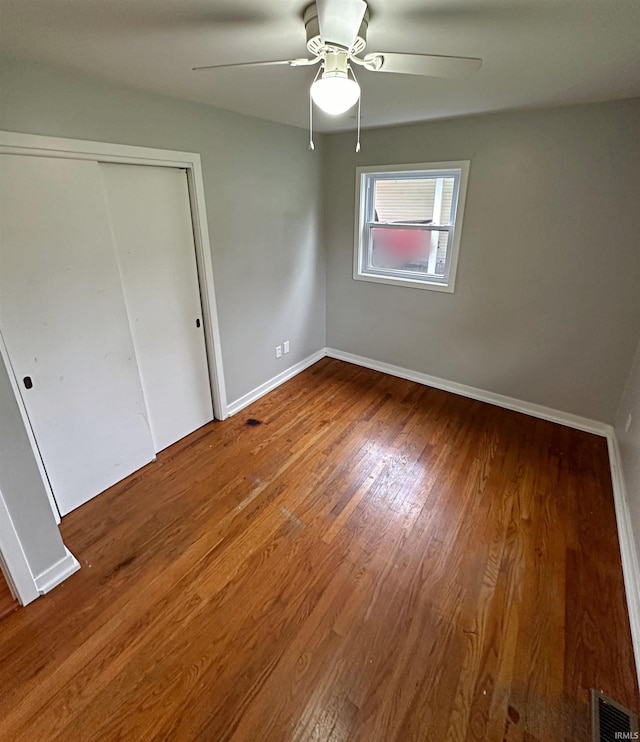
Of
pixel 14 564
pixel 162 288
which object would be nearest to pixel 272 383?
pixel 162 288

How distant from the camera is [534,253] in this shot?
2.87 metres

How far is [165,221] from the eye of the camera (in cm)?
244

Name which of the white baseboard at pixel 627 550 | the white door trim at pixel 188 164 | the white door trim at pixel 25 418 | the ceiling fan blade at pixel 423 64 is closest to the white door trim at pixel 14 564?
the white door trim at pixel 25 418

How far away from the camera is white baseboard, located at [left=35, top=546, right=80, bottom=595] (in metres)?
1.82

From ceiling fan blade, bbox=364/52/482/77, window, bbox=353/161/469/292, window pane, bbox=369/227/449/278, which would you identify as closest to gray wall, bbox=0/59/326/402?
window, bbox=353/161/469/292

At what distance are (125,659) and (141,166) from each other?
2553 mm

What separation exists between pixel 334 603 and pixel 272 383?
2.26 meters

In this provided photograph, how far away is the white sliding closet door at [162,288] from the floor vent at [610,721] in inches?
108

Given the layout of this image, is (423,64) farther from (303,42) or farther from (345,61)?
(303,42)

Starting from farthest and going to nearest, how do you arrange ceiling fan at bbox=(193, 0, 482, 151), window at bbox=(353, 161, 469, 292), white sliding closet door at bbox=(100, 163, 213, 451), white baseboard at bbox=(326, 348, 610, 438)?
1. window at bbox=(353, 161, 469, 292)
2. white baseboard at bbox=(326, 348, 610, 438)
3. white sliding closet door at bbox=(100, 163, 213, 451)
4. ceiling fan at bbox=(193, 0, 482, 151)

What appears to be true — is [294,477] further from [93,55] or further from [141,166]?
[93,55]

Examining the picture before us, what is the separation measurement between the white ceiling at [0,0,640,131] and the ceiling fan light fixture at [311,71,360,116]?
0.20m

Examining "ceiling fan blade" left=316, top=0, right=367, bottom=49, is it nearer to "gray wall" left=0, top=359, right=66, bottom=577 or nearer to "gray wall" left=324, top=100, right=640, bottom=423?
"gray wall" left=0, top=359, right=66, bottom=577

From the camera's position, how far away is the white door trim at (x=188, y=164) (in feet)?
5.71
